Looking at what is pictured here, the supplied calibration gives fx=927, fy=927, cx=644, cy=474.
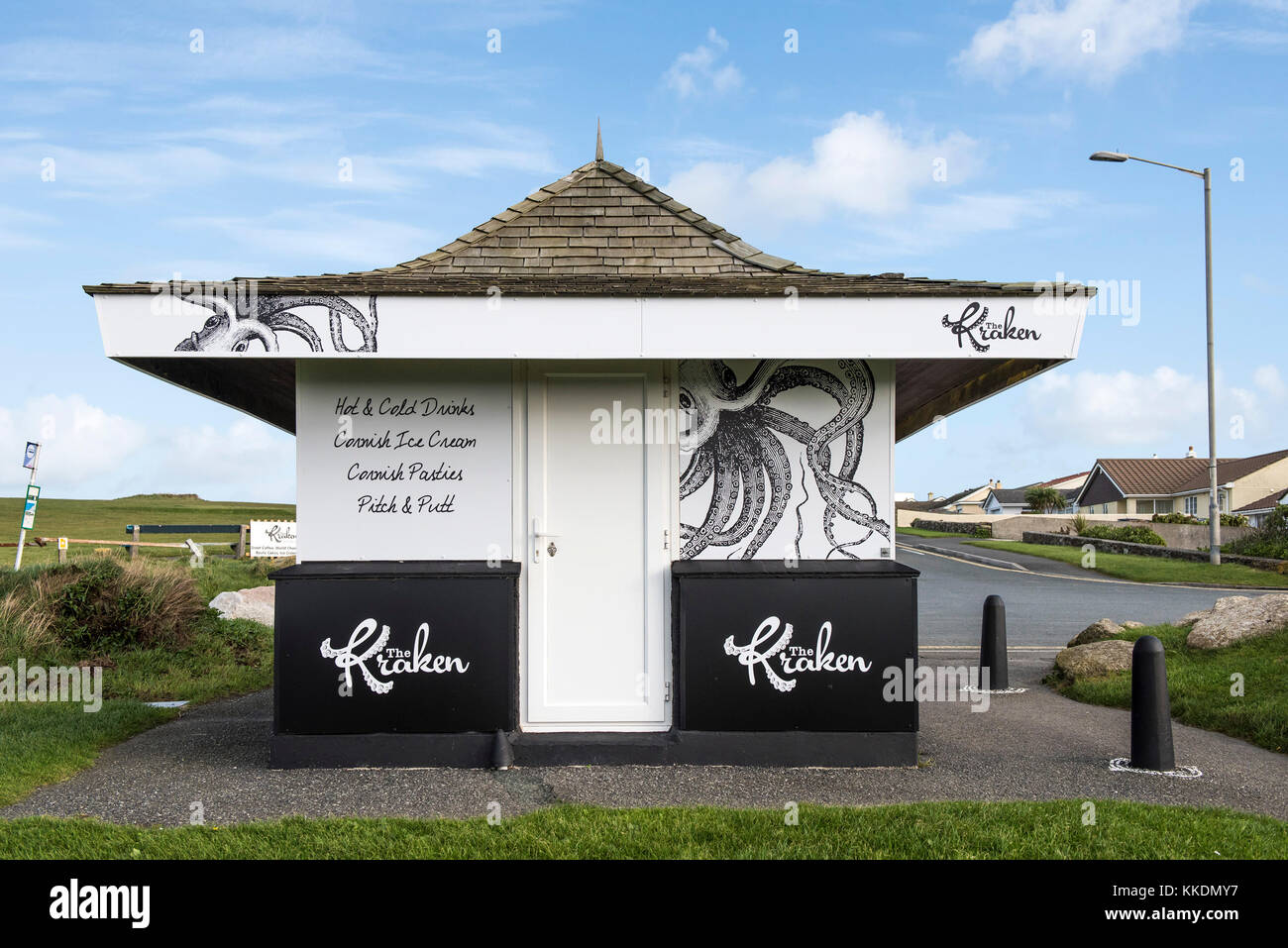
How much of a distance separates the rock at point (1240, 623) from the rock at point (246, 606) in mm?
11589

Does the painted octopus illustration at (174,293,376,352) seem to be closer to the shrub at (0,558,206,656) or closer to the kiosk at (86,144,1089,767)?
the kiosk at (86,144,1089,767)

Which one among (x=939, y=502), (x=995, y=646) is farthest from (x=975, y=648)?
(x=939, y=502)

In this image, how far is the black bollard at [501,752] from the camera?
625 centimetres

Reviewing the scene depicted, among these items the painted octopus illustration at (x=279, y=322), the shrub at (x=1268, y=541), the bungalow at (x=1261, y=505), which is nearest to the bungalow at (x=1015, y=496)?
the bungalow at (x=1261, y=505)

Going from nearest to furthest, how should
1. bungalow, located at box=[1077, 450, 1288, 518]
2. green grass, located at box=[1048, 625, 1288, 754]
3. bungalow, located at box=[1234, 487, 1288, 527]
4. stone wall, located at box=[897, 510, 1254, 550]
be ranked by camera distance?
green grass, located at box=[1048, 625, 1288, 754]
stone wall, located at box=[897, 510, 1254, 550]
bungalow, located at box=[1234, 487, 1288, 527]
bungalow, located at box=[1077, 450, 1288, 518]

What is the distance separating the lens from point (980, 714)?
853cm

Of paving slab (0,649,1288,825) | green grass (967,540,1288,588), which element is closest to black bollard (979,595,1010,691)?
paving slab (0,649,1288,825)

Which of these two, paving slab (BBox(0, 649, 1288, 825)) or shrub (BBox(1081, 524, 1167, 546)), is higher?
paving slab (BBox(0, 649, 1288, 825))

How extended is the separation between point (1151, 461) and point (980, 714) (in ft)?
222

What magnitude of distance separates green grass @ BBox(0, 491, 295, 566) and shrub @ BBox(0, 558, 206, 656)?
620 inches

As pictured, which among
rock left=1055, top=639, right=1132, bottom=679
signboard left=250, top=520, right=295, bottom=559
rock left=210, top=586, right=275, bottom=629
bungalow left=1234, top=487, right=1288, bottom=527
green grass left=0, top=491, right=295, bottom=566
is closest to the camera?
rock left=1055, top=639, right=1132, bottom=679

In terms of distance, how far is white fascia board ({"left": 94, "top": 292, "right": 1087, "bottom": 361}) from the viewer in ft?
19.7
